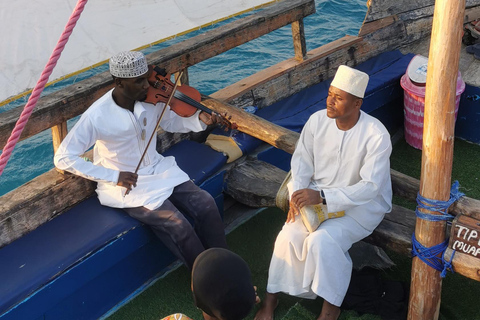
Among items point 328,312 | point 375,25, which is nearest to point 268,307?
point 328,312

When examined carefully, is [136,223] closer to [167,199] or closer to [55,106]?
[167,199]

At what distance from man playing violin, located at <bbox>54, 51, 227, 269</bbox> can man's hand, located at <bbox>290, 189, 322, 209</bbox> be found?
0.68 m

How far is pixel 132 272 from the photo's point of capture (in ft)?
13.1

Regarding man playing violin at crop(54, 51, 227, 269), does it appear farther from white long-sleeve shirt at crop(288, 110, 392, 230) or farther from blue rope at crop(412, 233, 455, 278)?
blue rope at crop(412, 233, 455, 278)

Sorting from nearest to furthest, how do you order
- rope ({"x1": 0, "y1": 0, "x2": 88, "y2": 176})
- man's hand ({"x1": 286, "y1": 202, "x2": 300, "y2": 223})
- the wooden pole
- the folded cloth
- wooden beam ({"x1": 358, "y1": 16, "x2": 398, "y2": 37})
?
rope ({"x1": 0, "y1": 0, "x2": 88, "y2": 176}) < the wooden pole < man's hand ({"x1": 286, "y1": 202, "x2": 300, "y2": 223}) < the folded cloth < wooden beam ({"x1": 358, "y1": 16, "x2": 398, "y2": 37})

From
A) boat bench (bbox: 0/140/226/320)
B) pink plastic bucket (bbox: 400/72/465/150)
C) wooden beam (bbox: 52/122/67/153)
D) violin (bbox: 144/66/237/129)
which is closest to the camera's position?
boat bench (bbox: 0/140/226/320)

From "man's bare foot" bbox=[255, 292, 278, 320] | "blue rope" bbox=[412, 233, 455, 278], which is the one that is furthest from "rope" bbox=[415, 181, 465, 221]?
"man's bare foot" bbox=[255, 292, 278, 320]

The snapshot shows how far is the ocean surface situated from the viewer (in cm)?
756

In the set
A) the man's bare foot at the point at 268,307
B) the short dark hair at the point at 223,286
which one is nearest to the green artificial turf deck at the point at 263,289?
the man's bare foot at the point at 268,307

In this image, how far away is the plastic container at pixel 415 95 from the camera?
5105 millimetres

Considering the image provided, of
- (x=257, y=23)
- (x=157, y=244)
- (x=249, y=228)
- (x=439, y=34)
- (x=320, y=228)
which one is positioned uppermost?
(x=439, y=34)

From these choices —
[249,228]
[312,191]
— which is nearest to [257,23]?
Result: [249,228]

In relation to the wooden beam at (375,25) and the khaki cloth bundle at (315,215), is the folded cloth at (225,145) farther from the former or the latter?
the wooden beam at (375,25)

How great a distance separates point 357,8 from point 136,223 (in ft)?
27.9
